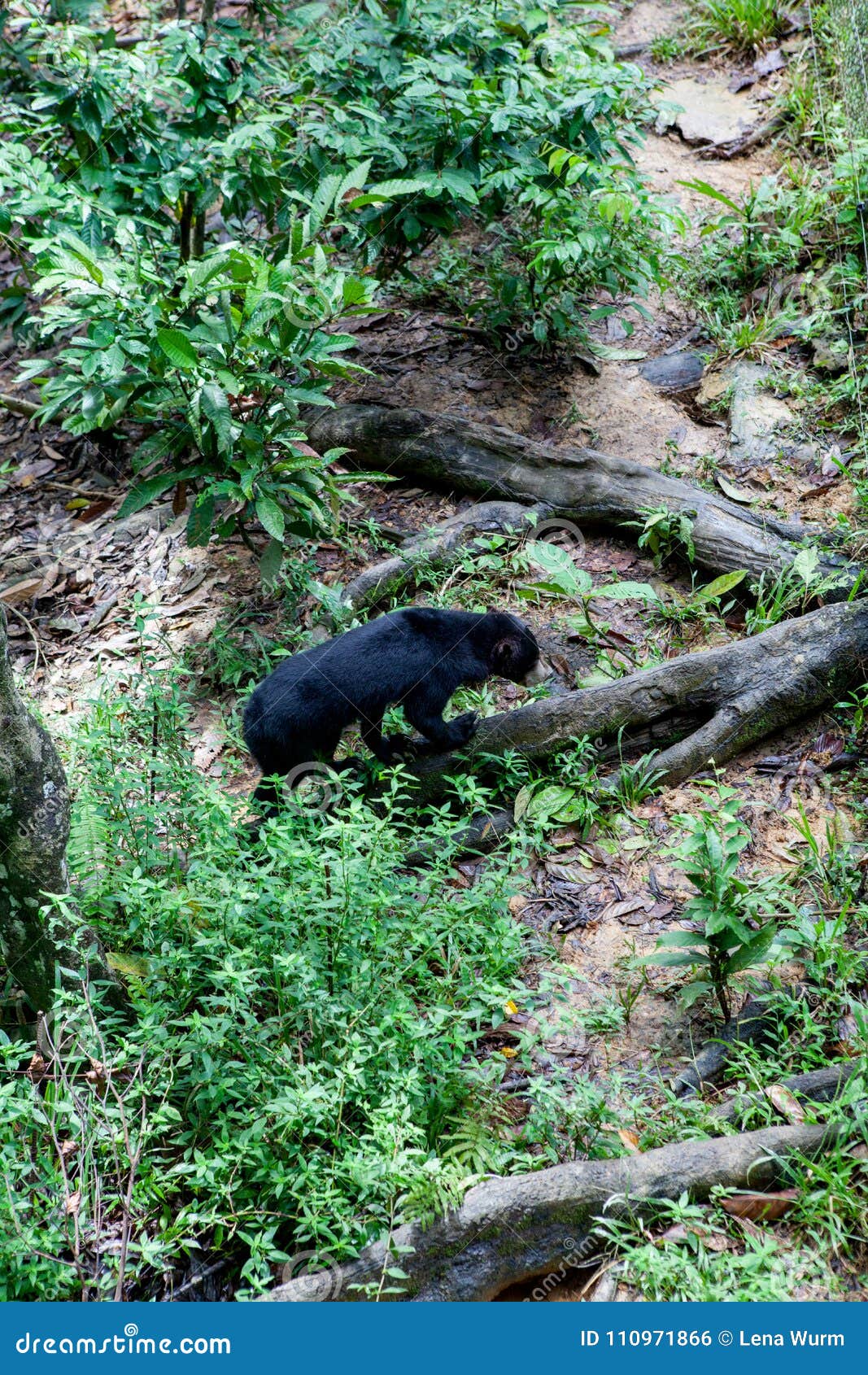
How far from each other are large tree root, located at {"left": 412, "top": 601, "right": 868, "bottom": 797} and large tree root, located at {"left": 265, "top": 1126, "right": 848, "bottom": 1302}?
205cm

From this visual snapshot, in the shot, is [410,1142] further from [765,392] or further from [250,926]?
[765,392]

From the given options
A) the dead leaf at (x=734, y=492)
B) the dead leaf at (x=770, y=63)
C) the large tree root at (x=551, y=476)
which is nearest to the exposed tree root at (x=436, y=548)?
the large tree root at (x=551, y=476)

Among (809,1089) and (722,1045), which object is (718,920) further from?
(809,1089)

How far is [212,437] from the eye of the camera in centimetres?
566

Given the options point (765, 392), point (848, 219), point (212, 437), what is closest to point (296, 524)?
point (212, 437)

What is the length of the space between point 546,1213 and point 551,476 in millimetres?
4487

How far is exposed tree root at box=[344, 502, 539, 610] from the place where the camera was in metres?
6.38

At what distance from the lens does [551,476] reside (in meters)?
6.86

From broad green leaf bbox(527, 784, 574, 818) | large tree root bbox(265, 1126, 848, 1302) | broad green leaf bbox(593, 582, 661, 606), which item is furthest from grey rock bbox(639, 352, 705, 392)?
large tree root bbox(265, 1126, 848, 1302)

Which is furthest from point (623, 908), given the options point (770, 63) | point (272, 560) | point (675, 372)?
point (770, 63)

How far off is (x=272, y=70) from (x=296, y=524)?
3419mm

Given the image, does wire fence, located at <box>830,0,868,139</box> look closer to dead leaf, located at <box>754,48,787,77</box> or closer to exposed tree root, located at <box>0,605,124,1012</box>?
dead leaf, located at <box>754,48,787,77</box>

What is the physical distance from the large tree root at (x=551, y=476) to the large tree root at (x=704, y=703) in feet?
1.89

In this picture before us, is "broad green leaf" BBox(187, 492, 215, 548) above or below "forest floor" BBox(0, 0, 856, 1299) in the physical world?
above
